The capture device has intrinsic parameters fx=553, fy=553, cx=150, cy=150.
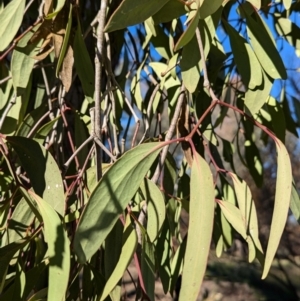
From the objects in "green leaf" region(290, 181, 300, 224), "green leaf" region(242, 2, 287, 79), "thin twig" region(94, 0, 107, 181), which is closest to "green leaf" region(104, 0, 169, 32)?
"thin twig" region(94, 0, 107, 181)

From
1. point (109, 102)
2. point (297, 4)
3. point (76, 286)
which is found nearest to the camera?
point (76, 286)

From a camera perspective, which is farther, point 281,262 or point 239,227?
point 281,262

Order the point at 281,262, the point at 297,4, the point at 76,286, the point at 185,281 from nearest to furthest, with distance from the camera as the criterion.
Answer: the point at 185,281
the point at 76,286
the point at 297,4
the point at 281,262

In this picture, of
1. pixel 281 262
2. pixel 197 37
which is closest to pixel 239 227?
pixel 197 37

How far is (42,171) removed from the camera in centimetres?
66

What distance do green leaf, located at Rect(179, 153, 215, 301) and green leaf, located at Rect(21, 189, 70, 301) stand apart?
114 millimetres

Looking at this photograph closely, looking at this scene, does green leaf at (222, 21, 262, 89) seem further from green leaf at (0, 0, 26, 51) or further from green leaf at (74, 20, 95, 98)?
green leaf at (0, 0, 26, 51)

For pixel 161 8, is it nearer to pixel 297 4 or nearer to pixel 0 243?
pixel 0 243

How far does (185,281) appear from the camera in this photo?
539mm

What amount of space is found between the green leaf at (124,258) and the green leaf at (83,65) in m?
0.26

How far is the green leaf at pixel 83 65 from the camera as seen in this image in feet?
2.56

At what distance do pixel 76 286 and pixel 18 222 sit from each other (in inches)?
7.0

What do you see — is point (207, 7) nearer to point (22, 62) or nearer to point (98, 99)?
point (98, 99)

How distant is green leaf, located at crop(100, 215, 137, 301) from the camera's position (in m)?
0.54
